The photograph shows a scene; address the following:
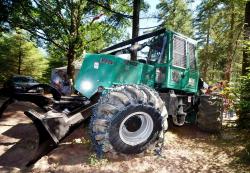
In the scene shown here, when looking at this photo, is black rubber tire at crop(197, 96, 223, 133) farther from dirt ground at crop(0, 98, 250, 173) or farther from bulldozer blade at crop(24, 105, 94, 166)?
bulldozer blade at crop(24, 105, 94, 166)

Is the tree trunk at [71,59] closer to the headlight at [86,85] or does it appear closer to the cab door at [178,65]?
the cab door at [178,65]

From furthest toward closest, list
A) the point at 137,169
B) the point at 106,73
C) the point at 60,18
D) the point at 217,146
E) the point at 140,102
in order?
the point at 60,18 → the point at 217,146 → the point at 106,73 → the point at 140,102 → the point at 137,169

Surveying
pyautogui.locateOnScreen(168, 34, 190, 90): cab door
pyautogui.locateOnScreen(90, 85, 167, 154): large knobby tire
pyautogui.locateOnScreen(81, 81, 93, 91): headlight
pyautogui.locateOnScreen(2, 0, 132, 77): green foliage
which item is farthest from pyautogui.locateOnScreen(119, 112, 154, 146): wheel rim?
pyautogui.locateOnScreen(2, 0, 132, 77): green foliage

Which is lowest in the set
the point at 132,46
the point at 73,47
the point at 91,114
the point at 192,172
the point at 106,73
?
the point at 192,172

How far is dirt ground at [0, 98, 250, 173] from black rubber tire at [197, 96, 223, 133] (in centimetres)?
61

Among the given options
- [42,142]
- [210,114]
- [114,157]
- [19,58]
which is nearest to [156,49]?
[210,114]

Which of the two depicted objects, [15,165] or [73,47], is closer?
[15,165]

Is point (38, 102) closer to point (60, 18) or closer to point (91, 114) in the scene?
point (91, 114)

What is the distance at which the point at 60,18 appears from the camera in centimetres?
1894

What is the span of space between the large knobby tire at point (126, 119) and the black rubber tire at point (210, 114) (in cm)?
285

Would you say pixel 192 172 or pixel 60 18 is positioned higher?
pixel 60 18

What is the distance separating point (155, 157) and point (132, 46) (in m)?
3.05

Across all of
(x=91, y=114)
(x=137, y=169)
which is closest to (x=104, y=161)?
(x=137, y=169)

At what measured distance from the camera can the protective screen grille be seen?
7.59 metres
